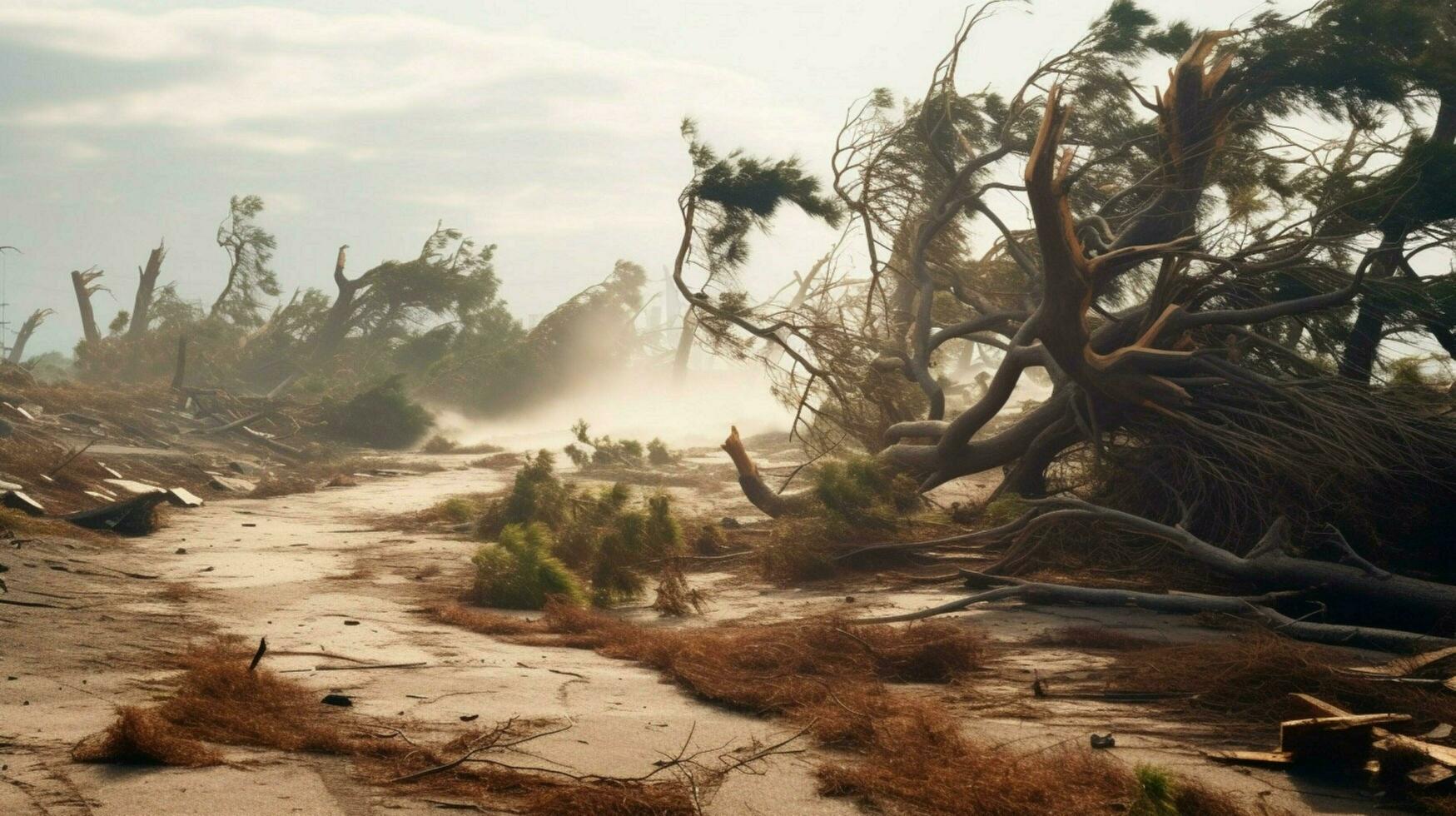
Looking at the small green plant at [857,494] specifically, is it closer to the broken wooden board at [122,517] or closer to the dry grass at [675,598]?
the dry grass at [675,598]

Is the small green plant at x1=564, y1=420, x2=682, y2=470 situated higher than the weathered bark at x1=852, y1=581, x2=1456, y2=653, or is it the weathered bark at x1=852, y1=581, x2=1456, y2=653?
the small green plant at x1=564, y1=420, x2=682, y2=470

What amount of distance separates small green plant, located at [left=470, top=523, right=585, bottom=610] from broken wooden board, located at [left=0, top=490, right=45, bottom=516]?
425 centimetres

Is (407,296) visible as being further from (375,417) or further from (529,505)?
(529,505)

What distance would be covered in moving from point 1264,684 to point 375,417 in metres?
21.3

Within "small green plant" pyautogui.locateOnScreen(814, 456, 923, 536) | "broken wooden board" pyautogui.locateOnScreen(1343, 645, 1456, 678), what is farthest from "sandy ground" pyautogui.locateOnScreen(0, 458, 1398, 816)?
"small green plant" pyautogui.locateOnScreen(814, 456, 923, 536)

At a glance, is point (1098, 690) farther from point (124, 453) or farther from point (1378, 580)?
point (124, 453)

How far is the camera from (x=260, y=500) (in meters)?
13.9

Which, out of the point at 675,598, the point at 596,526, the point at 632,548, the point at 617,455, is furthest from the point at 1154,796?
the point at 617,455

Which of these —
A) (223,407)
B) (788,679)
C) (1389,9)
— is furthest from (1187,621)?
(223,407)

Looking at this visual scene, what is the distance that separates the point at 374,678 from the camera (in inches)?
201

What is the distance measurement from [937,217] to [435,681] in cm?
909

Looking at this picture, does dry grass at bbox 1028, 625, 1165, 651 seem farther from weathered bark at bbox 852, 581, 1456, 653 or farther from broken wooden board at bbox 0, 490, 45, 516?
broken wooden board at bbox 0, 490, 45, 516

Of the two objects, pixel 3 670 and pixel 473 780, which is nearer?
pixel 473 780

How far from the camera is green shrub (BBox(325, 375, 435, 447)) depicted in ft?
77.5
